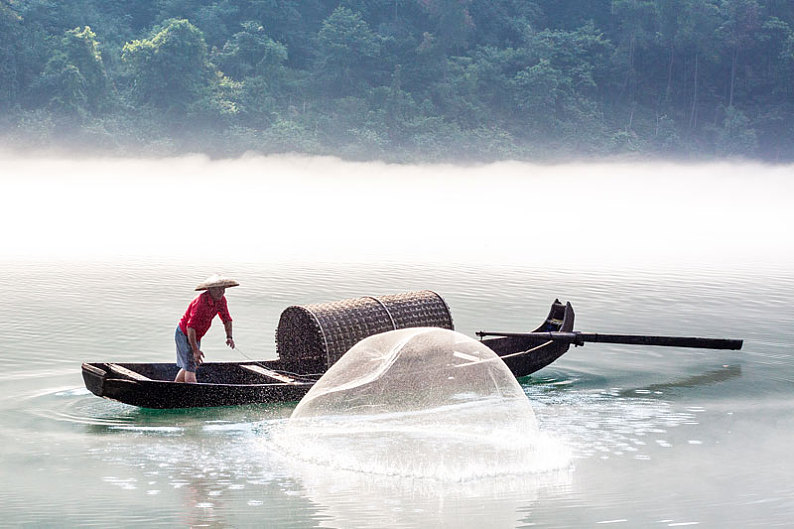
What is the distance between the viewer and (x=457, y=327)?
16.6 m

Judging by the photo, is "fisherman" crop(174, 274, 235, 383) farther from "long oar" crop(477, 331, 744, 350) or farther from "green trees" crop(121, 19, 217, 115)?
"green trees" crop(121, 19, 217, 115)

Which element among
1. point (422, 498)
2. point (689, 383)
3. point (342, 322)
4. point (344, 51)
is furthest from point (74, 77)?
point (422, 498)

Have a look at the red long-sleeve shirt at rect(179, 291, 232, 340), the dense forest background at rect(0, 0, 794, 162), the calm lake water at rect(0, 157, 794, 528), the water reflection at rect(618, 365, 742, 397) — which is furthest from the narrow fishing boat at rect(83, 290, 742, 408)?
the dense forest background at rect(0, 0, 794, 162)

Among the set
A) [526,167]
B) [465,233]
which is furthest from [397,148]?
[465,233]

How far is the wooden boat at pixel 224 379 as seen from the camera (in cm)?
987

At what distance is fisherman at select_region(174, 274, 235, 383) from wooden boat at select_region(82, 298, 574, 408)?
0.25m

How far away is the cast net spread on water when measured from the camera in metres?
8.97

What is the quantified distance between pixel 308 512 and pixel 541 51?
54.7 metres

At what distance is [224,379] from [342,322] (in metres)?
1.33

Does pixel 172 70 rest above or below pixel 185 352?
above

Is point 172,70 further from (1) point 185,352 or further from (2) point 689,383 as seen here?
(1) point 185,352

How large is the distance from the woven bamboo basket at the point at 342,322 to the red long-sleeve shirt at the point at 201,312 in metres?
1.13

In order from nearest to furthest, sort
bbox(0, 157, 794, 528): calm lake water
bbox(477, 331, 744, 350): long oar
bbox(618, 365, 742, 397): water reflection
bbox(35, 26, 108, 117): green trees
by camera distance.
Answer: bbox(0, 157, 794, 528): calm lake water, bbox(618, 365, 742, 397): water reflection, bbox(477, 331, 744, 350): long oar, bbox(35, 26, 108, 117): green trees

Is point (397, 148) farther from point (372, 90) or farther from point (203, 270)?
point (203, 270)
